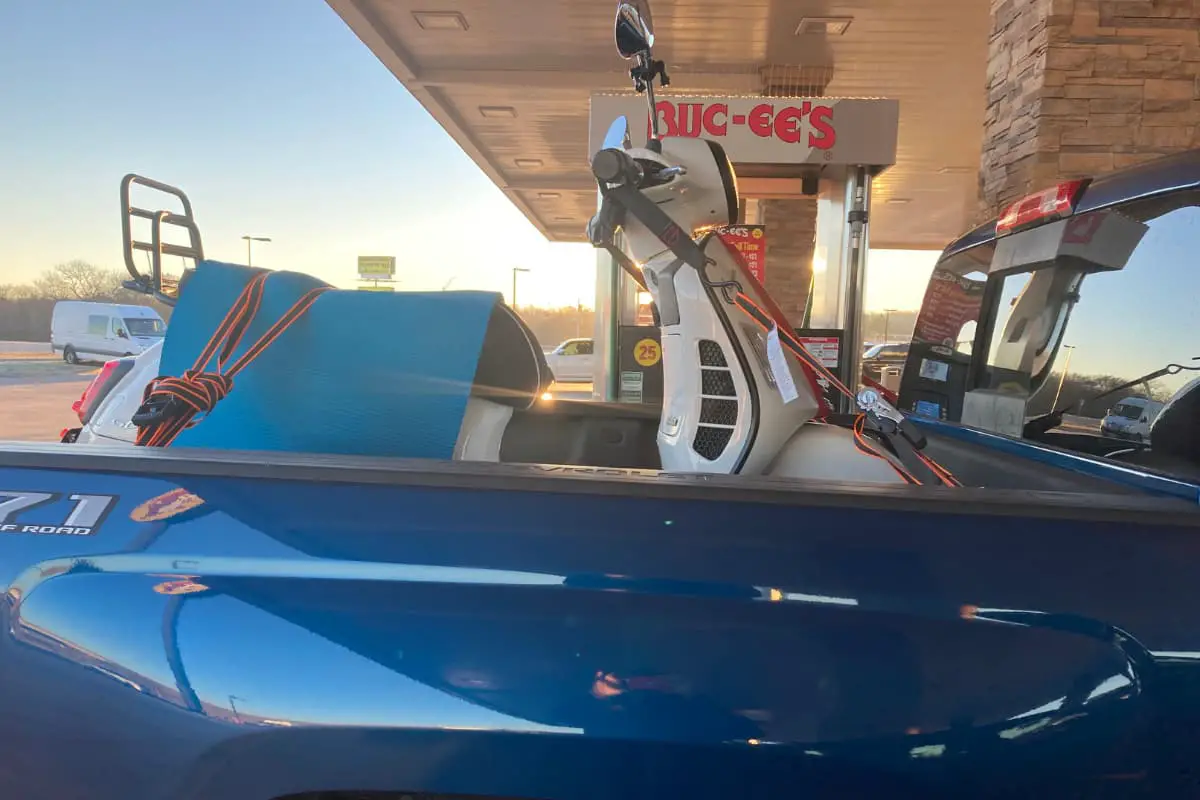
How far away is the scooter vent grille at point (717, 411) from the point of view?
2.03 metres

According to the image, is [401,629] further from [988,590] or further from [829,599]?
[988,590]

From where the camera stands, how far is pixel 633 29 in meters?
1.82

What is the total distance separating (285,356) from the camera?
1.61 meters

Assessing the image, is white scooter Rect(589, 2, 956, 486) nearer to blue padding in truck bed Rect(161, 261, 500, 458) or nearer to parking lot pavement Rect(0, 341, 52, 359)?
blue padding in truck bed Rect(161, 261, 500, 458)

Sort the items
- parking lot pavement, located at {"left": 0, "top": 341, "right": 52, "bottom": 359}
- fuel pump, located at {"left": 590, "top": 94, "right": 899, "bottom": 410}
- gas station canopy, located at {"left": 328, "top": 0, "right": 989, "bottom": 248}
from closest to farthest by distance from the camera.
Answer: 1. parking lot pavement, located at {"left": 0, "top": 341, "right": 52, "bottom": 359}
2. fuel pump, located at {"left": 590, "top": 94, "right": 899, "bottom": 410}
3. gas station canopy, located at {"left": 328, "top": 0, "right": 989, "bottom": 248}

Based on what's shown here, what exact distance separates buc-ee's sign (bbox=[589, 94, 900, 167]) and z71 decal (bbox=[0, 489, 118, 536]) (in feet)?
14.1

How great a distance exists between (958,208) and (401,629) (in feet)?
58.2

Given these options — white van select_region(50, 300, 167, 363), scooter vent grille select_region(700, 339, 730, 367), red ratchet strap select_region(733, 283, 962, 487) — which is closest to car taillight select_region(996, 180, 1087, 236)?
red ratchet strap select_region(733, 283, 962, 487)

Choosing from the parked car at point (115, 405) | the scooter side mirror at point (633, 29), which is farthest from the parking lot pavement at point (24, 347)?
the scooter side mirror at point (633, 29)

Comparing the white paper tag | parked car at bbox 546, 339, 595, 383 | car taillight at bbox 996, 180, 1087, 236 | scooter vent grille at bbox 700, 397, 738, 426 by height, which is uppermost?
car taillight at bbox 996, 180, 1087, 236

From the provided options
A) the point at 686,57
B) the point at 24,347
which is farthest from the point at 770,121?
the point at 24,347

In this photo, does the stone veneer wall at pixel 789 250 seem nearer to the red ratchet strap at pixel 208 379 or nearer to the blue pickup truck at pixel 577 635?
the red ratchet strap at pixel 208 379

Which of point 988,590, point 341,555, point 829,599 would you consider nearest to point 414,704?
point 341,555

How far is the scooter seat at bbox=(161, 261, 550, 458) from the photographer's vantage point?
156cm
